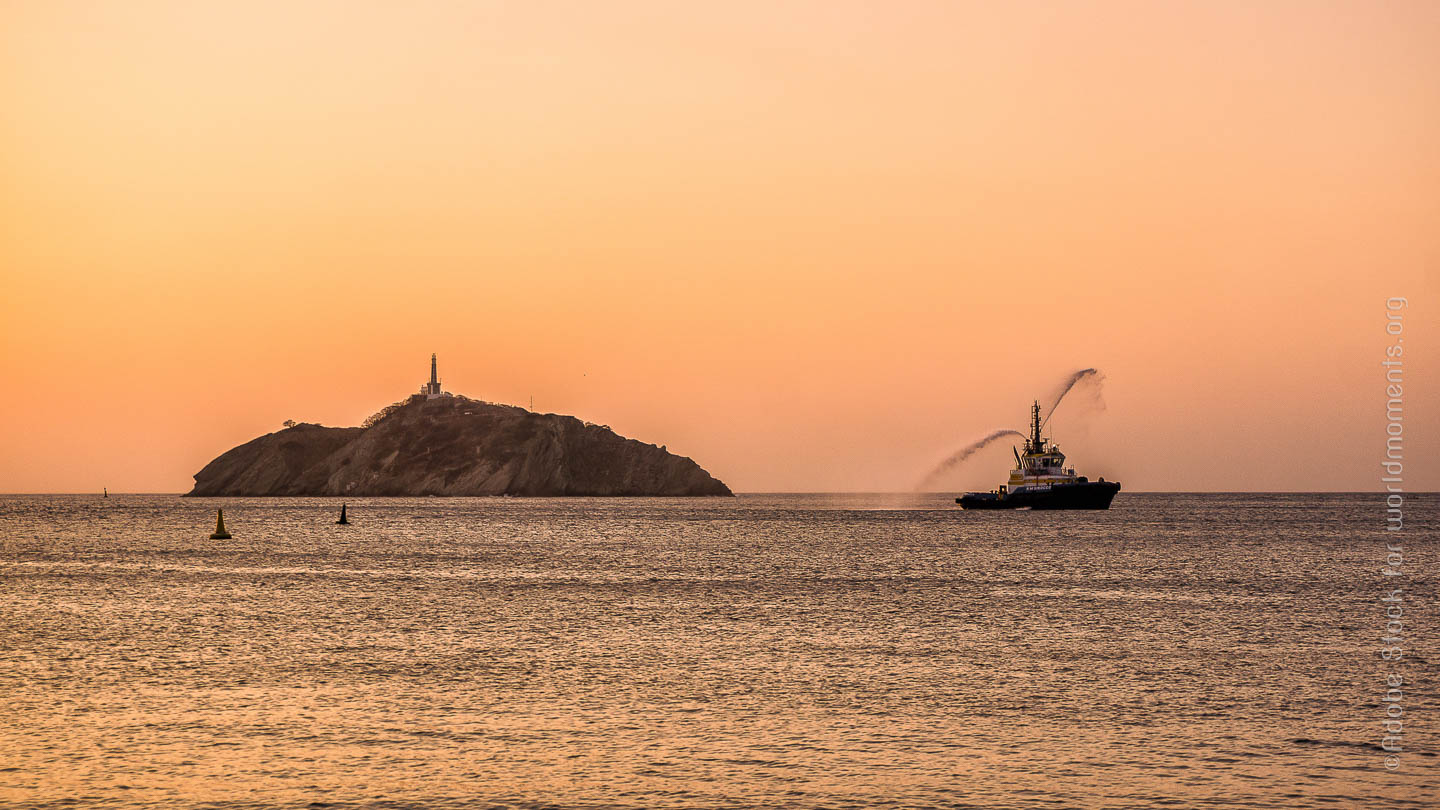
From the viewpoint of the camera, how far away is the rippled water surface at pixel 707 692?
73.8ft

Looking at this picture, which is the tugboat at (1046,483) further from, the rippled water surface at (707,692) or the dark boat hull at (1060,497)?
the rippled water surface at (707,692)

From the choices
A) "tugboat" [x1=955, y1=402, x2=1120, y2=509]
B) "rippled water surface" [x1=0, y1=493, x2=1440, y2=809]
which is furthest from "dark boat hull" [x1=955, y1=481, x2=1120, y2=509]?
"rippled water surface" [x1=0, y1=493, x2=1440, y2=809]

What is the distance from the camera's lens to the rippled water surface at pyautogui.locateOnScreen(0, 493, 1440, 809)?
2250 centimetres

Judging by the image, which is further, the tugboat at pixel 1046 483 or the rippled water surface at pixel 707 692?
the tugboat at pixel 1046 483

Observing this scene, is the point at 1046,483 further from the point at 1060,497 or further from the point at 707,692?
the point at 707,692

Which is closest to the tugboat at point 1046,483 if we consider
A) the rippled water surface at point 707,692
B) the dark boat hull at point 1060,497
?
the dark boat hull at point 1060,497

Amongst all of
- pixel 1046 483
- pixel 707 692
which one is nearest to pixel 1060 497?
pixel 1046 483

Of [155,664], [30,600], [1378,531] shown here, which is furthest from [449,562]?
[1378,531]

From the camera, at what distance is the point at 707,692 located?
32.5m

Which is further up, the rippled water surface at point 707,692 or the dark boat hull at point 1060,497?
the dark boat hull at point 1060,497

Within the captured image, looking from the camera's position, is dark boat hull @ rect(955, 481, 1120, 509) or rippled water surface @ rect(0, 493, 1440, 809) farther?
dark boat hull @ rect(955, 481, 1120, 509)

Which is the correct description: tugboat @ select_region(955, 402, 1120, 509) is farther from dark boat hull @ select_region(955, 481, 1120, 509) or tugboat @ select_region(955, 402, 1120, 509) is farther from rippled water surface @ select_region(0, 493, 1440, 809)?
rippled water surface @ select_region(0, 493, 1440, 809)

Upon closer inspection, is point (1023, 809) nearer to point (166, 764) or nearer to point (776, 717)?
point (776, 717)

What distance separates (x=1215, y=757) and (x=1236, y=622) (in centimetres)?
2880
